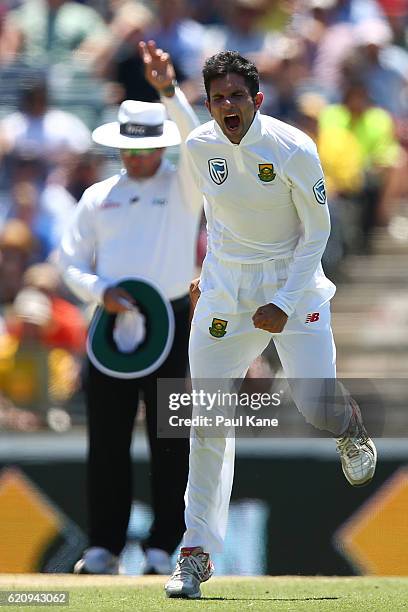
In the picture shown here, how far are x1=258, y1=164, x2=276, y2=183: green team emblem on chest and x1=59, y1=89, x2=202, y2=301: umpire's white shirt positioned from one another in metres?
1.53

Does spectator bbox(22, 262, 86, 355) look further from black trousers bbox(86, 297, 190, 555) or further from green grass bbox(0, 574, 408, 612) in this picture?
green grass bbox(0, 574, 408, 612)

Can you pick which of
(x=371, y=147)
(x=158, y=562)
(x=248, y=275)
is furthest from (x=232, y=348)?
(x=371, y=147)

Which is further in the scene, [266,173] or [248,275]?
[248,275]

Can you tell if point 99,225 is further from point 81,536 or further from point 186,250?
point 81,536

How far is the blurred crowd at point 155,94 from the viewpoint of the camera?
9.61m

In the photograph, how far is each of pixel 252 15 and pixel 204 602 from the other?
6582mm

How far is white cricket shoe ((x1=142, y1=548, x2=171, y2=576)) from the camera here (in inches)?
258

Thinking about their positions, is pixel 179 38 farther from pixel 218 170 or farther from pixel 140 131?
pixel 218 170

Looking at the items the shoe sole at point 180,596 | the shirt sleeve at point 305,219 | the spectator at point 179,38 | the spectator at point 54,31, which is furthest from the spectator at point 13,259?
the shirt sleeve at point 305,219

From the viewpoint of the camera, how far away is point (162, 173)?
6.81 meters

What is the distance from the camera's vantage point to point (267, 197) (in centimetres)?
516

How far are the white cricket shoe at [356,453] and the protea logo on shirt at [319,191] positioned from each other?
91 cm

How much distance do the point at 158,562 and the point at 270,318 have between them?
1954 millimetres

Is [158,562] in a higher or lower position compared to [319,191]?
lower
